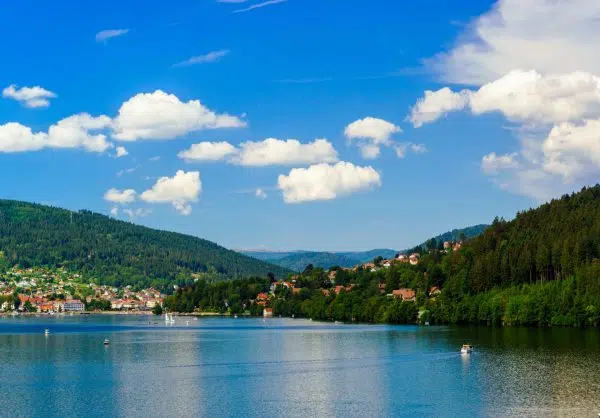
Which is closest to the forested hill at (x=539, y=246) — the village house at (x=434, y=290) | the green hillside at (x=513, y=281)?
the green hillside at (x=513, y=281)

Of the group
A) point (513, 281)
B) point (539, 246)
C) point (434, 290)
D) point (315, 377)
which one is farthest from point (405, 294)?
point (315, 377)

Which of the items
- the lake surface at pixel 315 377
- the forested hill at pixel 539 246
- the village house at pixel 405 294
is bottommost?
the lake surface at pixel 315 377

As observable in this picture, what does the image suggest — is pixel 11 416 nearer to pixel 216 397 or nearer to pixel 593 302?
pixel 216 397

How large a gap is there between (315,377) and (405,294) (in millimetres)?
111257

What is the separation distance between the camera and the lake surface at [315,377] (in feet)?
193

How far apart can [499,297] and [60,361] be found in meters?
78.7

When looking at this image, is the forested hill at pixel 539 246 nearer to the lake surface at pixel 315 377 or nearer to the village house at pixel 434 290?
the village house at pixel 434 290

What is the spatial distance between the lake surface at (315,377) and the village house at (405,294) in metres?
55.5

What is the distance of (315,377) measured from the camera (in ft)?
247

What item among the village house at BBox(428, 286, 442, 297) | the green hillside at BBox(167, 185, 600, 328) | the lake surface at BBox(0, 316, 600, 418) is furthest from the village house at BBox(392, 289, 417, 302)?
the lake surface at BBox(0, 316, 600, 418)

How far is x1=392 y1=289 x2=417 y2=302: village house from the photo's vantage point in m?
174

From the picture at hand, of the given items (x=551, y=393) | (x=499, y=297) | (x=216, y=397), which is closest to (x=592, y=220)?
(x=499, y=297)

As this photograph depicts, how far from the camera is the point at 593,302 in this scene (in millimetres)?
123750

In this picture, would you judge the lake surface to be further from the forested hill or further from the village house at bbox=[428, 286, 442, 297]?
the village house at bbox=[428, 286, 442, 297]
